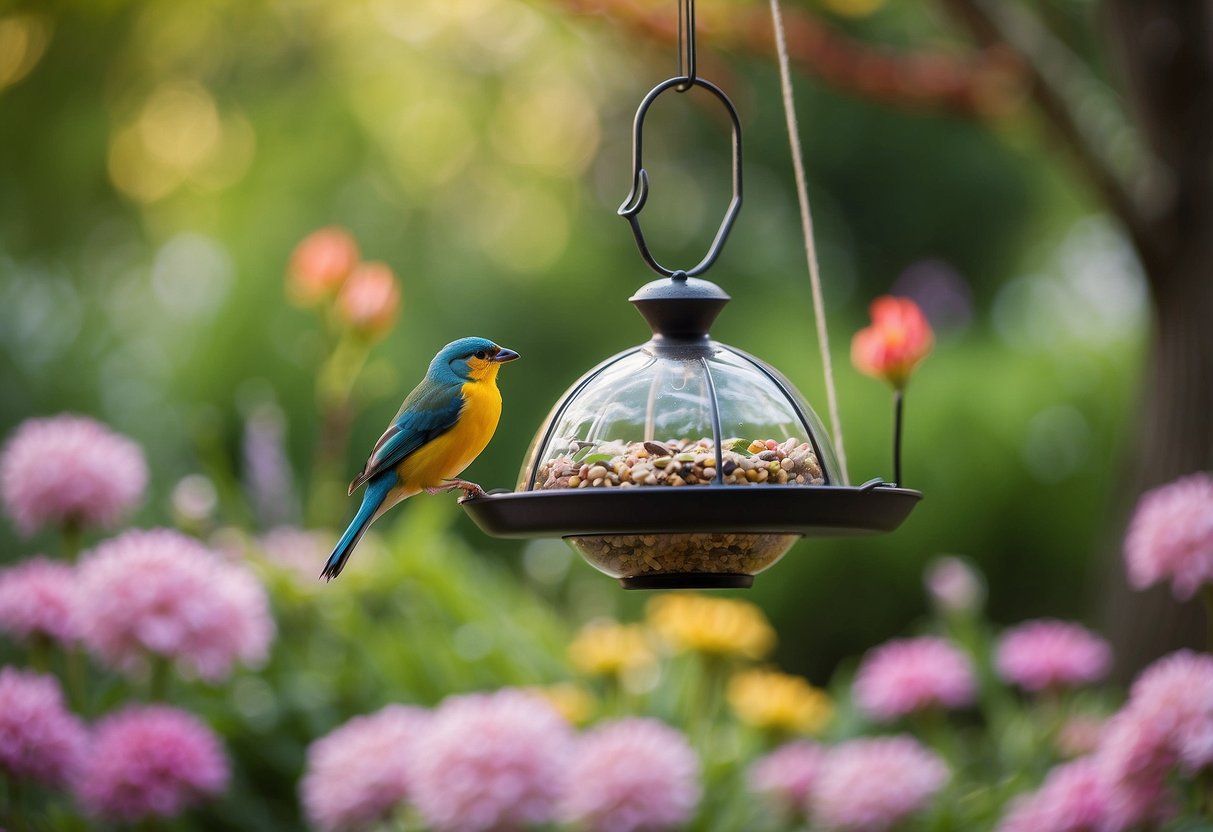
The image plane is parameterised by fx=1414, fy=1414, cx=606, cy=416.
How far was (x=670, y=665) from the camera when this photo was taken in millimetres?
4438

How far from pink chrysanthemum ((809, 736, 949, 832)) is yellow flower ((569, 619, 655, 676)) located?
2.34 ft

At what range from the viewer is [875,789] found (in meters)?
3.38

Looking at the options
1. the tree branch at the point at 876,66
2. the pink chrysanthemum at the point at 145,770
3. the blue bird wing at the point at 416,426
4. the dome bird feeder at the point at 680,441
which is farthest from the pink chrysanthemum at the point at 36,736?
the tree branch at the point at 876,66

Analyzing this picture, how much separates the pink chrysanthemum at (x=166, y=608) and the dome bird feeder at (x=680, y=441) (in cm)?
129

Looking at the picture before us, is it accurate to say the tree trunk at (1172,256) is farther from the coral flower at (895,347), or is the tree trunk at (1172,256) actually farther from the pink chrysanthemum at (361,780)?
the pink chrysanthemum at (361,780)

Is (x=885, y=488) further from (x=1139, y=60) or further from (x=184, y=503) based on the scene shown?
(x=1139, y=60)

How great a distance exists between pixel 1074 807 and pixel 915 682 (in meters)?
0.85

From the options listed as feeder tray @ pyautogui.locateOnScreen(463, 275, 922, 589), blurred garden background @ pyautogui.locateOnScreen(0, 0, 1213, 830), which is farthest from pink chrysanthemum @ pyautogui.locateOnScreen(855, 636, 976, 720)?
feeder tray @ pyautogui.locateOnScreen(463, 275, 922, 589)

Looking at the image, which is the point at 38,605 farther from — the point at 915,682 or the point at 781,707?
the point at 915,682

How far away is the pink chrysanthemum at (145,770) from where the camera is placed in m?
3.22

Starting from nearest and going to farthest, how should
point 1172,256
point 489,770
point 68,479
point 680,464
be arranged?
point 680,464 < point 489,770 < point 68,479 < point 1172,256

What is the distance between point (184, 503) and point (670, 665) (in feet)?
5.13

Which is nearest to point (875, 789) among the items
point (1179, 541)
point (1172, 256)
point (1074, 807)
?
point (1074, 807)


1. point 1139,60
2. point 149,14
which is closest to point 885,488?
point 1139,60
